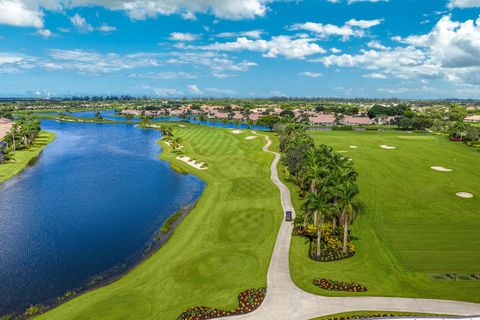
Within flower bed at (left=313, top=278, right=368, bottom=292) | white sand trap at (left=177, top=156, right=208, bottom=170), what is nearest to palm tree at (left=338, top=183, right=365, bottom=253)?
flower bed at (left=313, top=278, right=368, bottom=292)

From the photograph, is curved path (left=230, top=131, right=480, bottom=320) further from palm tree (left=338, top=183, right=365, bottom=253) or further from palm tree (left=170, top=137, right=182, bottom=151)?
palm tree (left=170, top=137, right=182, bottom=151)

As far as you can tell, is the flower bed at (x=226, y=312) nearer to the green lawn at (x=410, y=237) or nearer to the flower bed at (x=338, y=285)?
the green lawn at (x=410, y=237)

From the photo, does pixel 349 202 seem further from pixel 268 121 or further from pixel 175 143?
pixel 268 121

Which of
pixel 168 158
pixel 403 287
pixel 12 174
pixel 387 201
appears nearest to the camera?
pixel 403 287

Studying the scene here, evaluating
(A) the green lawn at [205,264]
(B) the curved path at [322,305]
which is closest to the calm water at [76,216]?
(A) the green lawn at [205,264]

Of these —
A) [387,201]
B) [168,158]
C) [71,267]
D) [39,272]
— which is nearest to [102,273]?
[71,267]

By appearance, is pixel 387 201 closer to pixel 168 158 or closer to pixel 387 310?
pixel 387 310
